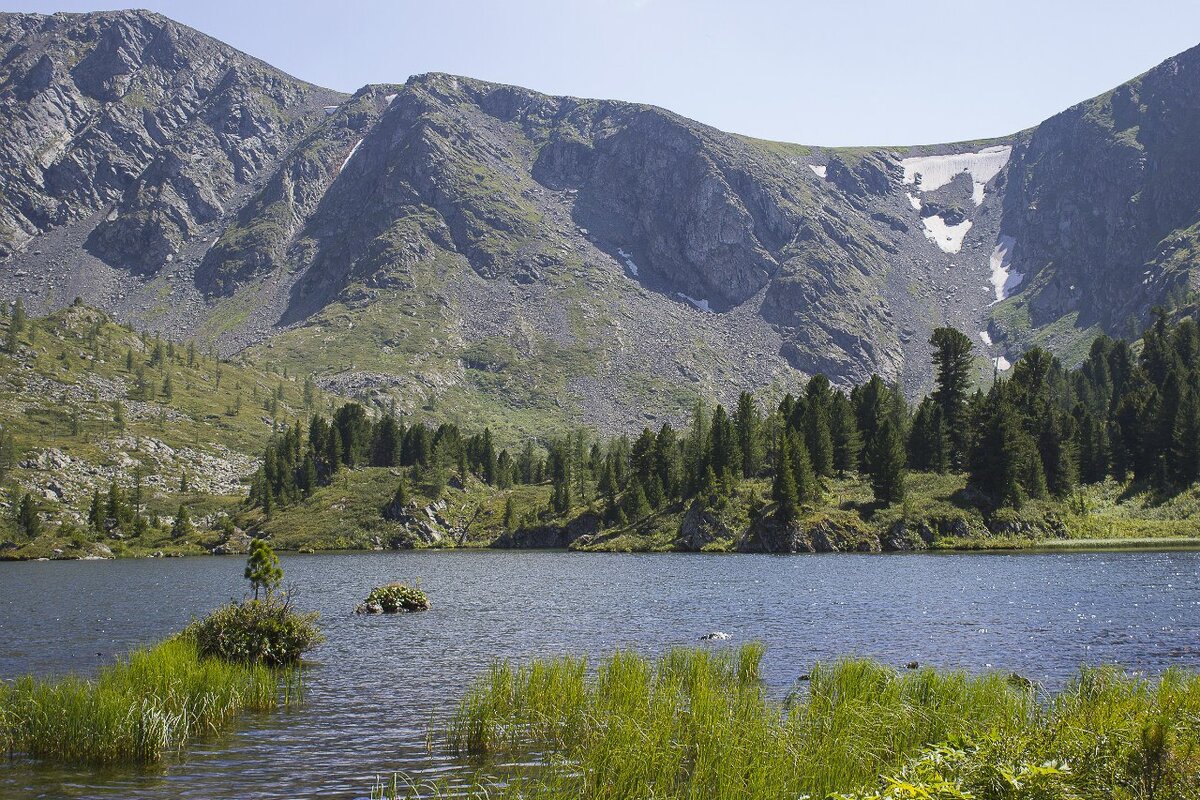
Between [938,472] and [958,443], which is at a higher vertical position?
[958,443]

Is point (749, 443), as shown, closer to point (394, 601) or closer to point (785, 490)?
point (785, 490)

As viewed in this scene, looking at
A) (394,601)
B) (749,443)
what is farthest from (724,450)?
(394,601)

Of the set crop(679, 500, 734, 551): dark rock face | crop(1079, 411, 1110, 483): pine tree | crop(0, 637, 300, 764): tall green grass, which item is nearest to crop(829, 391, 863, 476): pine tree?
crop(679, 500, 734, 551): dark rock face

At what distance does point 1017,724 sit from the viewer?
19.8 meters

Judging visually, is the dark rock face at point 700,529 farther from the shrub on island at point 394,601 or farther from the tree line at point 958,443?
the shrub on island at point 394,601

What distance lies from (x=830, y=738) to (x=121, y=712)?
19615mm

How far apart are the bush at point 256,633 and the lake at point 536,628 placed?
1772 mm

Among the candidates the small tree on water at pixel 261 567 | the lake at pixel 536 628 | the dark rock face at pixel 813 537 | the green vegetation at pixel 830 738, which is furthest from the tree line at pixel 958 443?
the green vegetation at pixel 830 738

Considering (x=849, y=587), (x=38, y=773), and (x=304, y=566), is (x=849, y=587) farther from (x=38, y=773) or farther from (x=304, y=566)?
(x=304, y=566)

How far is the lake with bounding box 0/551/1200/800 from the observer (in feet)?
81.9

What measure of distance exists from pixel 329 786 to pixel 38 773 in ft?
25.7

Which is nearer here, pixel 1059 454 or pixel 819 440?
pixel 1059 454

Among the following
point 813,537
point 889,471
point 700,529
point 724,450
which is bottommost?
point 813,537

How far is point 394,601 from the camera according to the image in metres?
70.2
